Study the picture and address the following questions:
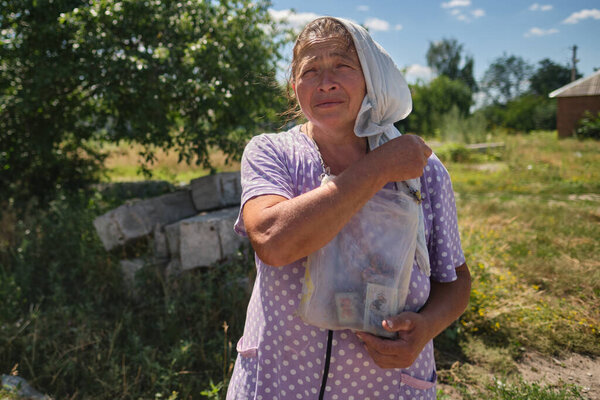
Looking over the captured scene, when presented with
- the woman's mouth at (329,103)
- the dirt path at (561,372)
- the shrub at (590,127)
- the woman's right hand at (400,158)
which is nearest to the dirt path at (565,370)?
the dirt path at (561,372)

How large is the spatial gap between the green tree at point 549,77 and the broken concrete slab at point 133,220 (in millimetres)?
55202

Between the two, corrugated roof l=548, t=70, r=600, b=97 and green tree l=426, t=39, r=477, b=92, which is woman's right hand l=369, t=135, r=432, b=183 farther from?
green tree l=426, t=39, r=477, b=92

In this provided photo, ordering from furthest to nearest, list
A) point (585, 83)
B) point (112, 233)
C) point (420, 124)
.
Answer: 1. point (420, 124)
2. point (585, 83)
3. point (112, 233)

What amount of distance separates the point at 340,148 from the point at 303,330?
567 mm

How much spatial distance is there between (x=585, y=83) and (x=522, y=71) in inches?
2381

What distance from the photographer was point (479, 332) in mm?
3607

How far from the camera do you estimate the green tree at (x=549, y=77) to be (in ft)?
171

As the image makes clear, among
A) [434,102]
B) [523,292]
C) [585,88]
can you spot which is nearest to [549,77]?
[434,102]

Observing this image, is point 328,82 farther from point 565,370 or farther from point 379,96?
point 565,370

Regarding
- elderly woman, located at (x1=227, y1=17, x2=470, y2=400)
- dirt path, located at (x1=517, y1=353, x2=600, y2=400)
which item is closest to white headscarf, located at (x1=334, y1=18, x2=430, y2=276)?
elderly woman, located at (x1=227, y1=17, x2=470, y2=400)

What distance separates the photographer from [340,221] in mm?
1038

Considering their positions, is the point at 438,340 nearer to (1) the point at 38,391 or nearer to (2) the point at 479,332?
(2) the point at 479,332

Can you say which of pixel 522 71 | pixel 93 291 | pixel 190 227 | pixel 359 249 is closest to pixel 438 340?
pixel 190 227

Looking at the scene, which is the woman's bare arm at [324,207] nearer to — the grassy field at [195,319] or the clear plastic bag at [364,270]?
the clear plastic bag at [364,270]
